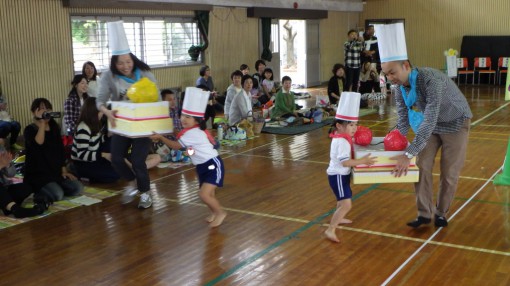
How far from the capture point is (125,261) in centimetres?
382

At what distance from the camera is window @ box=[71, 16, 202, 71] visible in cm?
1032

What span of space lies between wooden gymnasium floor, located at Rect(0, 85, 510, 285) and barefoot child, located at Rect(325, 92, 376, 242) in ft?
0.98

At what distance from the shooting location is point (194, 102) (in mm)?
4359

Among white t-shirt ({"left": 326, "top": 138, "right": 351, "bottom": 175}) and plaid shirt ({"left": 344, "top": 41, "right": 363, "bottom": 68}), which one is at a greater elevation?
plaid shirt ({"left": 344, "top": 41, "right": 363, "bottom": 68})

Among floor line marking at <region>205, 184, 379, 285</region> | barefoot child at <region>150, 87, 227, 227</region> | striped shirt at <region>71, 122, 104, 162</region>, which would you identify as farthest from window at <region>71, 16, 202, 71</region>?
floor line marking at <region>205, 184, 379, 285</region>

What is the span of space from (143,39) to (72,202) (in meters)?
6.92

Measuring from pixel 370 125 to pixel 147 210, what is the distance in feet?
17.9

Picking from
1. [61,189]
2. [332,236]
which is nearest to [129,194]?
[61,189]

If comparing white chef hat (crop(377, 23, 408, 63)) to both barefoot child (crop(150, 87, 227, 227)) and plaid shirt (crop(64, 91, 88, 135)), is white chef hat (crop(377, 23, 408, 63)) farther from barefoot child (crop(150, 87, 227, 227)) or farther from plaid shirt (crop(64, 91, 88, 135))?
plaid shirt (crop(64, 91, 88, 135))

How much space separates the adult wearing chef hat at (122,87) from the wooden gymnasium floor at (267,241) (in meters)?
0.36

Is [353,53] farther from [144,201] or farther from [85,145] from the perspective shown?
[144,201]

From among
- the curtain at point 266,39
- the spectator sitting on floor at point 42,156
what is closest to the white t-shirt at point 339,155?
the spectator sitting on floor at point 42,156

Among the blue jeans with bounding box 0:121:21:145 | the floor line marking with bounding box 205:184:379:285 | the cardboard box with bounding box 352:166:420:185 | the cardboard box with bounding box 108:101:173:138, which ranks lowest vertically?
the floor line marking with bounding box 205:184:379:285

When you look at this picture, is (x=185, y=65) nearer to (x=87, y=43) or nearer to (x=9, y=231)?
(x=87, y=43)
